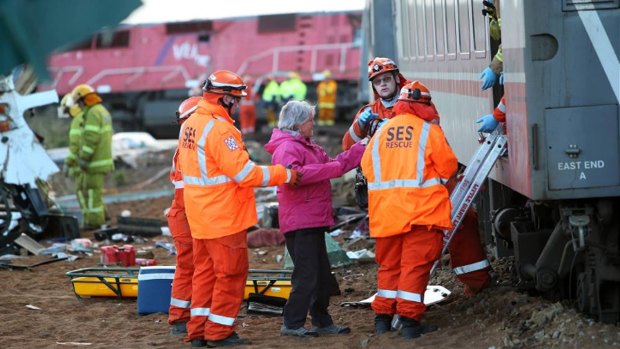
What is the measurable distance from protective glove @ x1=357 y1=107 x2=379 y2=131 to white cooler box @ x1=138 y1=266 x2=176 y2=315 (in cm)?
188

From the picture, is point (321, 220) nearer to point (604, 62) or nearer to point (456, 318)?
point (456, 318)

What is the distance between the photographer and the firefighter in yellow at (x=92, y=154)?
17641 millimetres

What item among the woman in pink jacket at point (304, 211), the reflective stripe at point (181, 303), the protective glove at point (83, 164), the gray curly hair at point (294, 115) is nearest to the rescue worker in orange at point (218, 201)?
the woman in pink jacket at point (304, 211)

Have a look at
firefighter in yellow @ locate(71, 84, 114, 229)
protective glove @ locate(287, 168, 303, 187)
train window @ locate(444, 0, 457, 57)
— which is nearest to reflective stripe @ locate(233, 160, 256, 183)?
protective glove @ locate(287, 168, 303, 187)

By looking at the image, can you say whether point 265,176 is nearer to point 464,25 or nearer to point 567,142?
point 567,142

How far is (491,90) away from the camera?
912 cm

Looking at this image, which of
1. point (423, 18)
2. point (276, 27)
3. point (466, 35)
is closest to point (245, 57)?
point (276, 27)

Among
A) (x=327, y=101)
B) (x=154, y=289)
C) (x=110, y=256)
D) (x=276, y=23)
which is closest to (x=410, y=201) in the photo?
(x=154, y=289)

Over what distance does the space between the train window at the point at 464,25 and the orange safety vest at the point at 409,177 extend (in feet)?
5.70

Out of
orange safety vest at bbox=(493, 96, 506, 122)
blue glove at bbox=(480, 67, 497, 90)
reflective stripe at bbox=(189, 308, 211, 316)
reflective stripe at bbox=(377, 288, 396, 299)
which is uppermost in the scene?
blue glove at bbox=(480, 67, 497, 90)

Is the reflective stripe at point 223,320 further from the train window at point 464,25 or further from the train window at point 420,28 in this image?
the train window at point 420,28

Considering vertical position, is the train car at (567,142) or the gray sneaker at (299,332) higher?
the train car at (567,142)

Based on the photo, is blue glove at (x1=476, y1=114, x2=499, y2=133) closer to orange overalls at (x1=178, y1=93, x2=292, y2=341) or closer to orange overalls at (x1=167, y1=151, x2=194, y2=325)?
orange overalls at (x1=178, y1=93, x2=292, y2=341)

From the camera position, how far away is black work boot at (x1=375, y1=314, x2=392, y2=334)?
8641 millimetres
